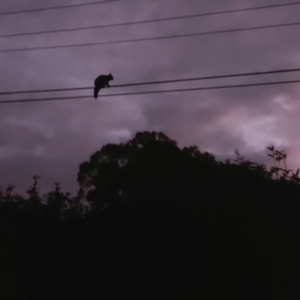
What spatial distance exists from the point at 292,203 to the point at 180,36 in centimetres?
481

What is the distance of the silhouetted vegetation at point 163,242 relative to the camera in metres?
9.59

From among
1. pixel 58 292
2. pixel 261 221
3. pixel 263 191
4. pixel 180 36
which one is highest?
pixel 180 36

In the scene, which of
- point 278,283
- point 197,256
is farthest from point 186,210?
point 278,283

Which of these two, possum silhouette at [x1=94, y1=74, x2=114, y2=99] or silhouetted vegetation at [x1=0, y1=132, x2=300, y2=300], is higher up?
possum silhouette at [x1=94, y1=74, x2=114, y2=99]

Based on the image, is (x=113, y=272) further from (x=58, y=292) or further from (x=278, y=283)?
(x=278, y=283)

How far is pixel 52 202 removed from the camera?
10789 mm

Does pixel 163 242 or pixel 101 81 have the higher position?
pixel 101 81

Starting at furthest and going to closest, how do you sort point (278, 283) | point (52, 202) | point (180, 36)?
1. point (180, 36)
2. point (52, 202)
3. point (278, 283)

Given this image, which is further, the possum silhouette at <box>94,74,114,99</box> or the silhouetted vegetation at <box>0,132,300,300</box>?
→ the possum silhouette at <box>94,74,114,99</box>

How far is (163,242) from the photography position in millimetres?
9734

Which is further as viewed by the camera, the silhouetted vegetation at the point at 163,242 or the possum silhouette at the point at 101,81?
the possum silhouette at the point at 101,81

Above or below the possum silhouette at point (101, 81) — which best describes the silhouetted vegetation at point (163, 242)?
below

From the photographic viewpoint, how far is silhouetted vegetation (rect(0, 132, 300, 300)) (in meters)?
9.59

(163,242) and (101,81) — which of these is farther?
(101,81)
